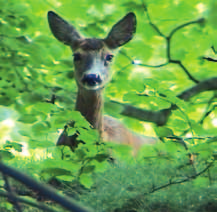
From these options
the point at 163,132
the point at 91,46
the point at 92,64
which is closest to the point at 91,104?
the point at 92,64

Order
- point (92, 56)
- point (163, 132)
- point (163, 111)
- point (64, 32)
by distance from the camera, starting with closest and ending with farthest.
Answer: point (163, 132)
point (92, 56)
point (64, 32)
point (163, 111)

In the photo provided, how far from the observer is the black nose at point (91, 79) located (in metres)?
4.94

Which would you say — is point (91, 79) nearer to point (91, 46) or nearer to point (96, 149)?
point (91, 46)

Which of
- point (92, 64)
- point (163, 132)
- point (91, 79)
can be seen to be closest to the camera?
point (163, 132)

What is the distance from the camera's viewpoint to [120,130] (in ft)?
21.9

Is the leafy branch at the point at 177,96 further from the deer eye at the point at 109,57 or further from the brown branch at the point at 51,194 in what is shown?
the brown branch at the point at 51,194

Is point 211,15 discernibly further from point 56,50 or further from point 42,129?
point 56,50

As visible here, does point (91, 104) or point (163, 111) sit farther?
point (163, 111)

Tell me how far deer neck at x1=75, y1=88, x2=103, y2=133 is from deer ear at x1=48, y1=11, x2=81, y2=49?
0.63 metres

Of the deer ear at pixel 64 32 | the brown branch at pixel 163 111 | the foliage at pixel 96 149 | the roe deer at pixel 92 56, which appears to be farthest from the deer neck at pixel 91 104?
the brown branch at pixel 163 111

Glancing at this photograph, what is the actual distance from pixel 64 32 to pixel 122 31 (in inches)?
28.5

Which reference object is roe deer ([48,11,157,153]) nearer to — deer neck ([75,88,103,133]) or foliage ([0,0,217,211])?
deer neck ([75,88,103,133])

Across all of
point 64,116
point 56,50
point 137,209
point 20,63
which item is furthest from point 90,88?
point 137,209

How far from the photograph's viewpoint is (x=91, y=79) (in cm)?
493
